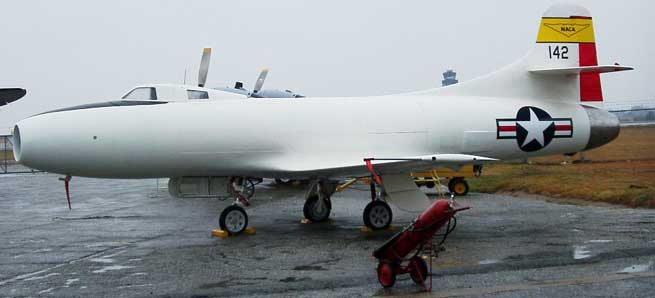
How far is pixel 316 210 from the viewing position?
14.4m

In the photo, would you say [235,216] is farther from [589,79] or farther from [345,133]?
[589,79]

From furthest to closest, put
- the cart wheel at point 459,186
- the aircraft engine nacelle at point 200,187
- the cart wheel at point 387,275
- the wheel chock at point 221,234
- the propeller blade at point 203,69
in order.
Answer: the cart wheel at point 459,186 → the propeller blade at point 203,69 → the aircraft engine nacelle at point 200,187 → the wheel chock at point 221,234 → the cart wheel at point 387,275

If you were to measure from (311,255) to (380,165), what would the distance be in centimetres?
229

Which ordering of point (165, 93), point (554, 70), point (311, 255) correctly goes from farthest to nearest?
1. point (554, 70)
2. point (165, 93)
3. point (311, 255)

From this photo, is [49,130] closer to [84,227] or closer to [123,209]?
[84,227]

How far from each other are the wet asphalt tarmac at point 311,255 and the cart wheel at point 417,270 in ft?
0.52

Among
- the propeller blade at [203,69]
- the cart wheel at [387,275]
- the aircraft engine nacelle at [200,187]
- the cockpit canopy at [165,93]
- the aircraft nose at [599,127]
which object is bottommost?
the cart wheel at [387,275]

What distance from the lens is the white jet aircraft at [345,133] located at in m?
12.0

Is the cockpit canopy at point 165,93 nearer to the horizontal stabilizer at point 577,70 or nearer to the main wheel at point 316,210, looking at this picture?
the main wheel at point 316,210

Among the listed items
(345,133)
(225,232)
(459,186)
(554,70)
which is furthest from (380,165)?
(459,186)

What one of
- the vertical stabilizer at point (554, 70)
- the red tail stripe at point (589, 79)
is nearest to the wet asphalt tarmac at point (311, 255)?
the red tail stripe at point (589, 79)

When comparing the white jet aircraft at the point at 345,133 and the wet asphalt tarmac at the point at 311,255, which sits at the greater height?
the white jet aircraft at the point at 345,133

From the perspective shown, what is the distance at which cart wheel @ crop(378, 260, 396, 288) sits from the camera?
795 cm

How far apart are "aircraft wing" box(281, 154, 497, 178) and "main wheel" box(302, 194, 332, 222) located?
5.81ft
